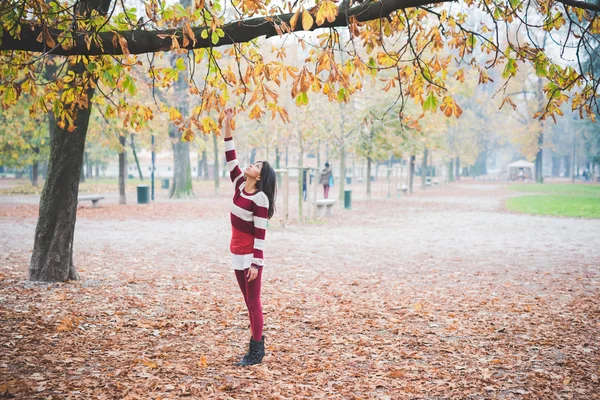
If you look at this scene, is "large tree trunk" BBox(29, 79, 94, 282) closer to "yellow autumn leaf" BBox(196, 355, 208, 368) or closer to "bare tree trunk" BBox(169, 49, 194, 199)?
"yellow autumn leaf" BBox(196, 355, 208, 368)

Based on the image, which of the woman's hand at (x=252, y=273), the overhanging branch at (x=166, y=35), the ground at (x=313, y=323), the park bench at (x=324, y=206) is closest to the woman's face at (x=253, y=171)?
Answer: the woman's hand at (x=252, y=273)

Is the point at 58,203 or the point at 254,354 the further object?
the point at 58,203

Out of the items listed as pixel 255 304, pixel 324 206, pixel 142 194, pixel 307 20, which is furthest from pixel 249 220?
pixel 142 194

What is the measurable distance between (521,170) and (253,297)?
75.4m

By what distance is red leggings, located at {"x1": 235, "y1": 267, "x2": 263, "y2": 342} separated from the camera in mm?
4688

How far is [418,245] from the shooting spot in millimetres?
13180

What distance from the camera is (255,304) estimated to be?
4.74 meters

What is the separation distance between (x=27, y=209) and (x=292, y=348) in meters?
17.6

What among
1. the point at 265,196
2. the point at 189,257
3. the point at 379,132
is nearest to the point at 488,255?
the point at 189,257

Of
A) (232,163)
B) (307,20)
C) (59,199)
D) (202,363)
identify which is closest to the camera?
(307,20)

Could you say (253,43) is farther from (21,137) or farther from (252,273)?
(21,137)

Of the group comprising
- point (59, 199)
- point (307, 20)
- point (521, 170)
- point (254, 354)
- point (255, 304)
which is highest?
point (307, 20)

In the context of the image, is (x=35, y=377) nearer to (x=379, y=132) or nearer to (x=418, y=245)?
(x=418, y=245)

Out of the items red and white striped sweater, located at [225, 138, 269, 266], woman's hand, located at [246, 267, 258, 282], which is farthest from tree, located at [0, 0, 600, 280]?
woman's hand, located at [246, 267, 258, 282]
